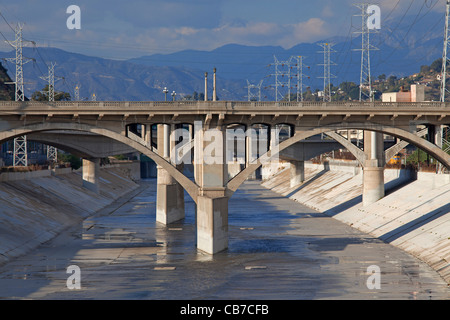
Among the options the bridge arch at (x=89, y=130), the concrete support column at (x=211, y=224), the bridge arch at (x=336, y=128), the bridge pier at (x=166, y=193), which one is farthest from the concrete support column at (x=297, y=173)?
the bridge arch at (x=89, y=130)

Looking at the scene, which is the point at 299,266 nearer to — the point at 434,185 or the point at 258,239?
the point at 258,239

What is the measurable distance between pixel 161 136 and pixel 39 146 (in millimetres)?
115376

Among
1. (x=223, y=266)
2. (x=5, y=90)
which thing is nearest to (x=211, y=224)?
(x=223, y=266)

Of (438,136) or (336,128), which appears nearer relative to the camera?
(336,128)

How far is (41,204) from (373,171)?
4446cm

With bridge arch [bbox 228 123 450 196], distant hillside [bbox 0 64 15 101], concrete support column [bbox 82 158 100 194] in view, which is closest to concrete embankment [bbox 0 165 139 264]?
concrete support column [bbox 82 158 100 194]

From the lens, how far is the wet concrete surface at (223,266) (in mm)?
42875

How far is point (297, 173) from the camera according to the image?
468 ft

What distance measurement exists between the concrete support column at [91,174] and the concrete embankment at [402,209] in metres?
38.9

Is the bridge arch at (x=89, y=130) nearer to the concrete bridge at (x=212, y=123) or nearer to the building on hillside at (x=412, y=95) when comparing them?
the concrete bridge at (x=212, y=123)

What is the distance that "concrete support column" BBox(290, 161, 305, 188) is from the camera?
141 meters

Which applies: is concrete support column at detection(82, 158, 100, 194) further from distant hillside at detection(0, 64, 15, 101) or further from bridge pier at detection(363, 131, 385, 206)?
bridge pier at detection(363, 131, 385, 206)

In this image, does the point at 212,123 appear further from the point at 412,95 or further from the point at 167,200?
the point at 412,95
